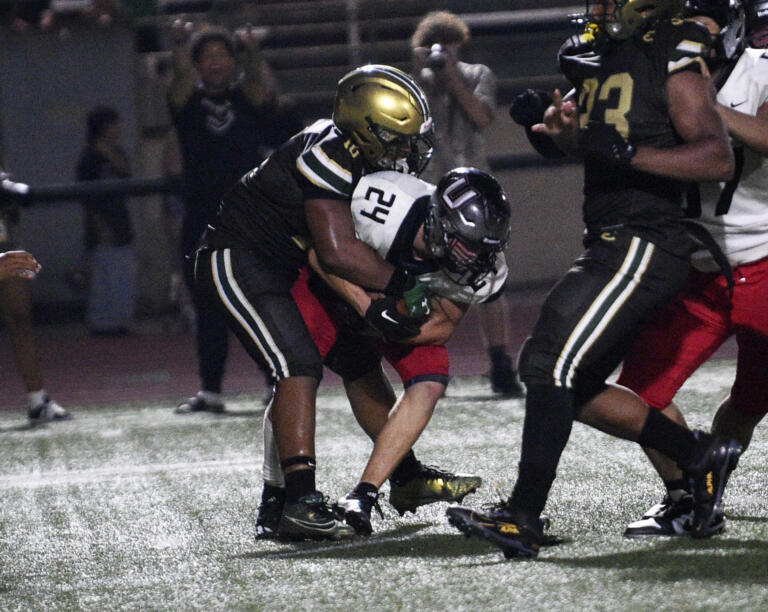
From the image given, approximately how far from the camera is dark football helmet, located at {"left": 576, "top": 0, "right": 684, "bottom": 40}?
3.81 metres

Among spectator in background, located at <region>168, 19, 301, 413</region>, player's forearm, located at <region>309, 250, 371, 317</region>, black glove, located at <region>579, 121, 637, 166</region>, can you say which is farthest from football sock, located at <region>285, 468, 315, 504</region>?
spectator in background, located at <region>168, 19, 301, 413</region>

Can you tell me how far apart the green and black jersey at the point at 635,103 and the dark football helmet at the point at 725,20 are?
0.26 meters

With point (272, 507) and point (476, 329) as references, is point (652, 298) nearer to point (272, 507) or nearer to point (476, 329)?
point (272, 507)

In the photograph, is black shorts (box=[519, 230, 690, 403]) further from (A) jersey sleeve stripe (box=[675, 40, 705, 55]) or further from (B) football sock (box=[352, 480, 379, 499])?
(B) football sock (box=[352, 480, 379, 499])

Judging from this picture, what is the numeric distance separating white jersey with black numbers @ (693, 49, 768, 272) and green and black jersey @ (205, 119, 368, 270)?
1019 millimetres

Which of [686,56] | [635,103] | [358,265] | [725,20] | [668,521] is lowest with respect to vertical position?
[668,521]

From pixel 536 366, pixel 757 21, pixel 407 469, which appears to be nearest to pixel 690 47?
pixel 757 21

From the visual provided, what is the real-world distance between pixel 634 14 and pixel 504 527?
4.51ft

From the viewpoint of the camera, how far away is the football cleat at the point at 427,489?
461cm

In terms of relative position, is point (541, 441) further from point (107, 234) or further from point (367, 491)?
point (107, 234)

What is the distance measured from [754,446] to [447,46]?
303 centimetres

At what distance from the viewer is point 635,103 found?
3.79 m

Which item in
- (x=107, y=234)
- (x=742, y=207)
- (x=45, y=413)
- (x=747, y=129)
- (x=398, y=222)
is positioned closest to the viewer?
(x=747, y=129)

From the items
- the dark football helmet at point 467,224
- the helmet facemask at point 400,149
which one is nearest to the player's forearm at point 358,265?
the dark football helmet at point 467,224
